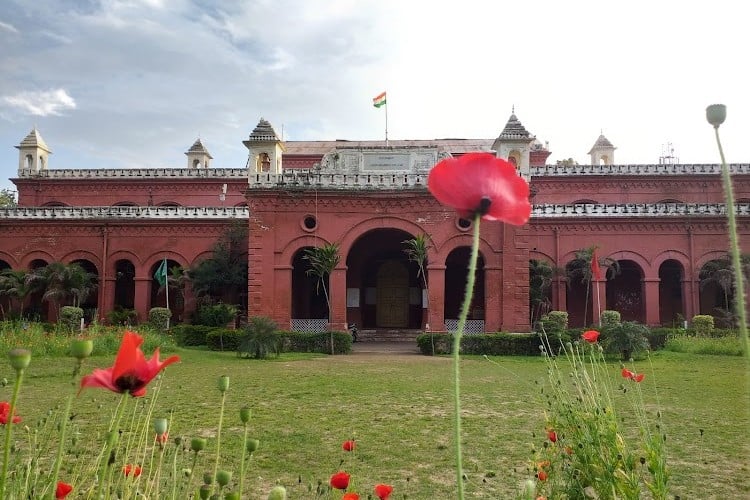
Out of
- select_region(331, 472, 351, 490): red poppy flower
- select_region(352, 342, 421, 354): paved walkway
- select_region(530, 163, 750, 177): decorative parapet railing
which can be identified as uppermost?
select_region(530, 163, 750, 177): decorative parapet railing

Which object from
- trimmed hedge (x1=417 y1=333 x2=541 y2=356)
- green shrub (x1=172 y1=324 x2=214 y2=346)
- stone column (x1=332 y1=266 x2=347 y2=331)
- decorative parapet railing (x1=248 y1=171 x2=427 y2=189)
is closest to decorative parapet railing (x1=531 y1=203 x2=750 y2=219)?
decorative parapet railing (x1=248 y1=171 x2=427 y2=189)

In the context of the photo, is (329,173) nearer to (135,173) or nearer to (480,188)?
(135,173)

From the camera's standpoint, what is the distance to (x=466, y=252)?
20328 mm

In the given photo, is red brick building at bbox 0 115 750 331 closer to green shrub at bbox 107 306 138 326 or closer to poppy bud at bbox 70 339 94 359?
green shrub at bbox 107 306 138 326

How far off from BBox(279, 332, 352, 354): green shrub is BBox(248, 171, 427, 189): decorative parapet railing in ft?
14.8

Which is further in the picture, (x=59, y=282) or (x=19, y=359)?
(x=59, y=282)

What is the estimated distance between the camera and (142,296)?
20.6 m

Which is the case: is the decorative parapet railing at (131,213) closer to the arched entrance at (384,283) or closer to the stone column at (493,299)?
the arched entrance at (384,283)

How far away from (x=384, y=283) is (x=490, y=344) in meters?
7.07

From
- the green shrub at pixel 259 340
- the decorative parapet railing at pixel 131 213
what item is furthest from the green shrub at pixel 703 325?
the decorative parapet railing at pixel 131 213

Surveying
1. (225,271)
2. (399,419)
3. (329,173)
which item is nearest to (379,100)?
(329,173)

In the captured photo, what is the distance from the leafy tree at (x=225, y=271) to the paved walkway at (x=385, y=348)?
4584 millimetres

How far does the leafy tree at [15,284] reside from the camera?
19.0 metres

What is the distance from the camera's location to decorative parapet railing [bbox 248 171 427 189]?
56.9 feet
